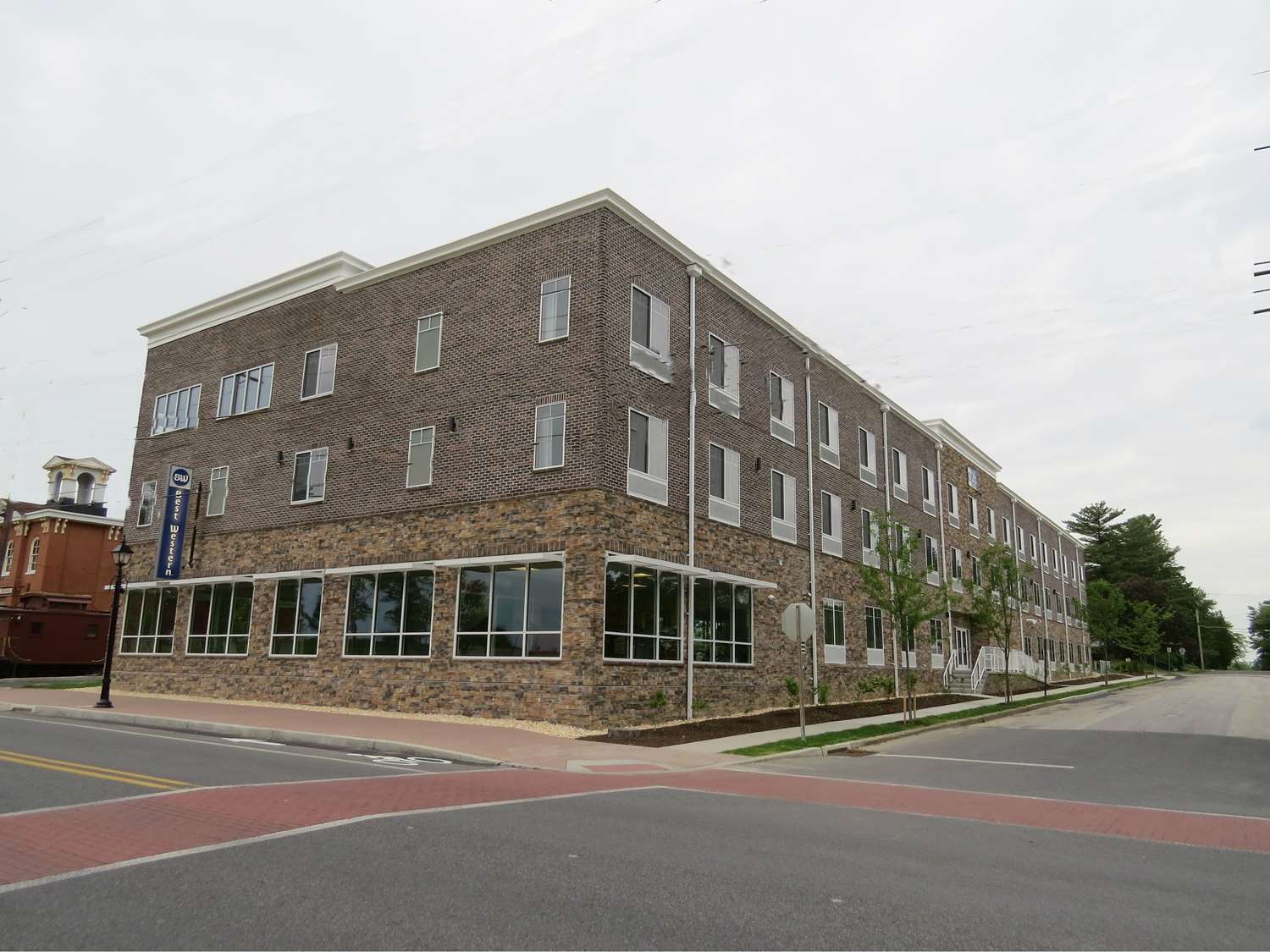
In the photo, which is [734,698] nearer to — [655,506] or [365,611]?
[655,506]

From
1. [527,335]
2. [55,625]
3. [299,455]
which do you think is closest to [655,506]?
[527,335]

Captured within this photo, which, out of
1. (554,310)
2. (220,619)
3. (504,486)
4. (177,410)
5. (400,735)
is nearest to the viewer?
(400,735)

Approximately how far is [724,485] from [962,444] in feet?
84.9

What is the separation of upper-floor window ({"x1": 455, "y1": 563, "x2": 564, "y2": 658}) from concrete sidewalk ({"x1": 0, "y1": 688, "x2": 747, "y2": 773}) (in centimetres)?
183

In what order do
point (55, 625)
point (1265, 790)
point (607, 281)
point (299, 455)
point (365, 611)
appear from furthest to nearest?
point (55, 625)
point (299, 455)
point (365, 611)
point (607, 281)
point (1265, 790)

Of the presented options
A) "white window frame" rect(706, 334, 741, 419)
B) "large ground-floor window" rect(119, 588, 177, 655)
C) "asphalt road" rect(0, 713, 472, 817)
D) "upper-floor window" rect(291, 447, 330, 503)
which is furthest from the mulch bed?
"large ground-floor window" rect(119, 588, 177, 655)

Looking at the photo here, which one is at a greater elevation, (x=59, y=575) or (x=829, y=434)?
(x=829, y=434)

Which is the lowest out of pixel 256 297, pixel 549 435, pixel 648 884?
pixel 648 884

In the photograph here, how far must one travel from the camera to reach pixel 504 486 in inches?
851

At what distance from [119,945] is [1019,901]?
5.55 metres

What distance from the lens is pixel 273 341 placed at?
28.7m

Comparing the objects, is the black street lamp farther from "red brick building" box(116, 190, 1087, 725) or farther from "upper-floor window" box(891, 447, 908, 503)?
"upper-floor window" box(891, 447, 908, 503)

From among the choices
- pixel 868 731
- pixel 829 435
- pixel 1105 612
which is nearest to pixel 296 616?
pixel 868 731

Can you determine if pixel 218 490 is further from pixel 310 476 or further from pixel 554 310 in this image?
pixel 554 310
